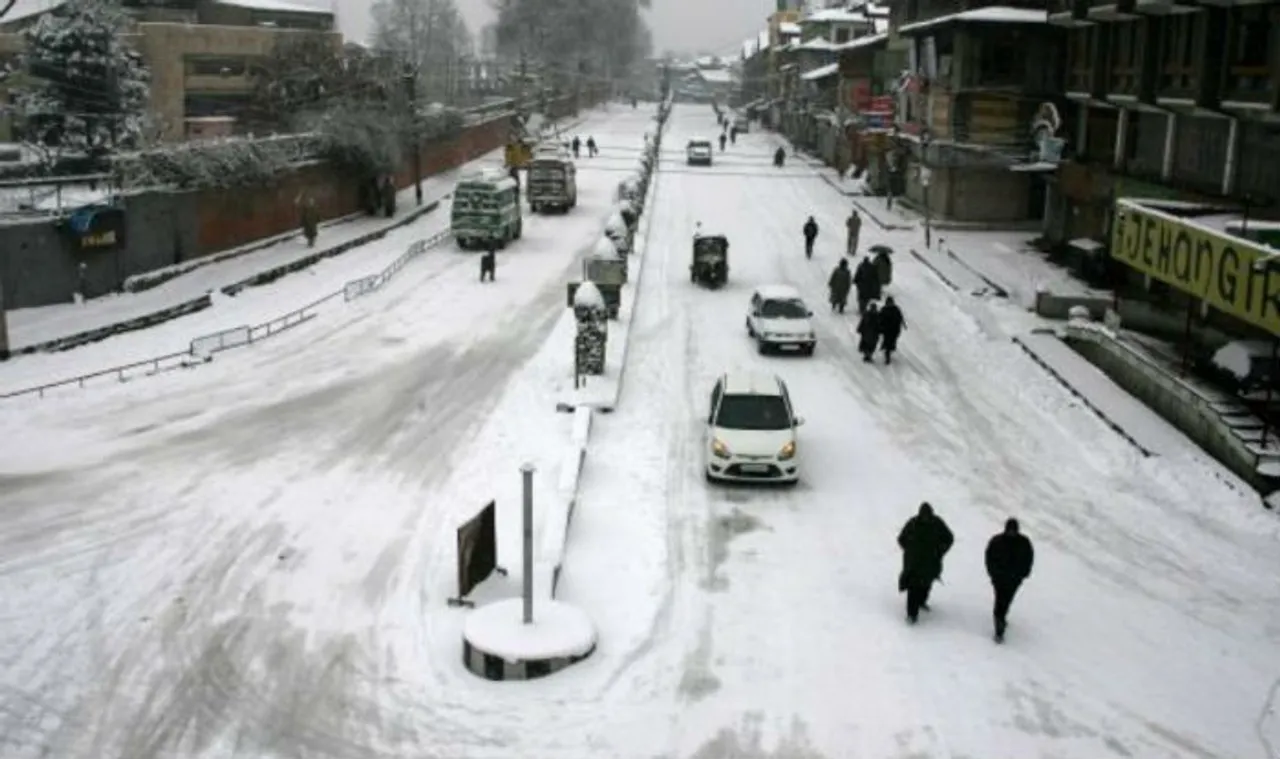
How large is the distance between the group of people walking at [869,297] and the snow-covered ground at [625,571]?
26.3 inches

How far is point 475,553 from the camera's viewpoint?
15438 mm

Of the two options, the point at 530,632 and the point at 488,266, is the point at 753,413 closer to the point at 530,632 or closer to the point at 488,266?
the point at 530,632

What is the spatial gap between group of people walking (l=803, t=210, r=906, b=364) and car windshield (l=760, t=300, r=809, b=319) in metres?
1.37

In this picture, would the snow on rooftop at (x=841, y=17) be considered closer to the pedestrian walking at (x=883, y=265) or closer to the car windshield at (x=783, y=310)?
the pedestrian walking at (x=883, y=265)

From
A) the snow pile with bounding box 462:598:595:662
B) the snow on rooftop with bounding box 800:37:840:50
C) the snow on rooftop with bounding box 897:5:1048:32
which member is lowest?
the snow pile with bounding box 462:598:595:662

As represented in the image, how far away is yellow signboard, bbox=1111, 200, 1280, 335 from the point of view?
64.7 feet

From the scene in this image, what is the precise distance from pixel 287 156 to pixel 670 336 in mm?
22817

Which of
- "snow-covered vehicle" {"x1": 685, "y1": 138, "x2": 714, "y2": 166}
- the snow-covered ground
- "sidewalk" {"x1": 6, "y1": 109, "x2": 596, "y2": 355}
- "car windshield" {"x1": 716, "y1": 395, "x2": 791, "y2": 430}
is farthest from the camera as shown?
"snow-covered vehicle" {"x1": 685, "y1": 138, "x2": 714, "y2": 166}

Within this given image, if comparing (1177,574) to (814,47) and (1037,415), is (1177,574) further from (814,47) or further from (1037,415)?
(814,47)

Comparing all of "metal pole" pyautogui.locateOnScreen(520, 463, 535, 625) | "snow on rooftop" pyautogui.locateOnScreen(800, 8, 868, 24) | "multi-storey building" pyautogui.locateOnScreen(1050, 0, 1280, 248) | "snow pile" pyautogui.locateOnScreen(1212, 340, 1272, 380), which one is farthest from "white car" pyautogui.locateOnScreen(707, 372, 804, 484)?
"snow on rooftop" pyautogui.locateOnScreen(800, 8, 868, 24)

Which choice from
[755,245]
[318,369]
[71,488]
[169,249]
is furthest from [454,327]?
[755,245]

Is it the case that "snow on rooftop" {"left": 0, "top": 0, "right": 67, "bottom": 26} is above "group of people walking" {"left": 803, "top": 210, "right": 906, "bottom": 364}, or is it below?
above

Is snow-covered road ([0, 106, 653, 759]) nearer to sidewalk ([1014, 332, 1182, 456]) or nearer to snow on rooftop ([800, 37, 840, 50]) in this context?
sidewalk ([1014, 332, 1182, 456])

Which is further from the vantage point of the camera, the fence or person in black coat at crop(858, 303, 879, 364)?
person in black coat at crop(858, 303, 879, 364)
